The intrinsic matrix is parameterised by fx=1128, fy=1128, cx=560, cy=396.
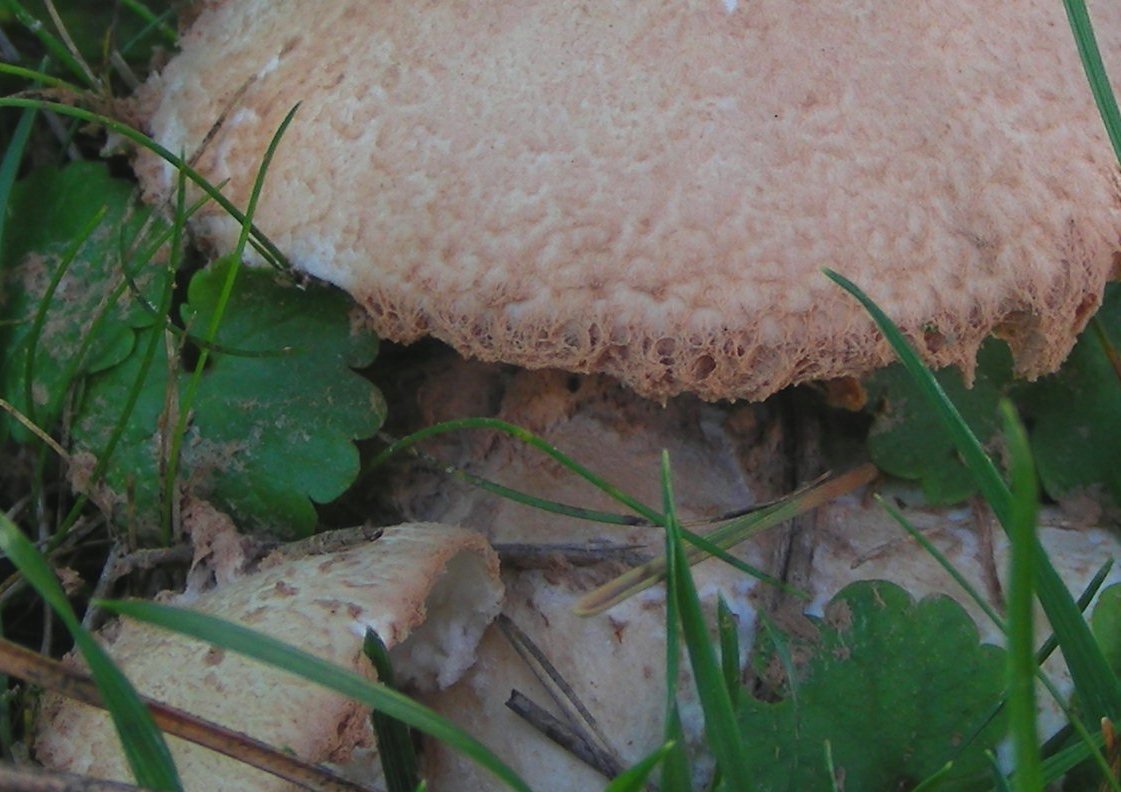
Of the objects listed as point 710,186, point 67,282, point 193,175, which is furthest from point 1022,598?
point 67,282

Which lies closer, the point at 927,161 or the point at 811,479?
the point at 927,161

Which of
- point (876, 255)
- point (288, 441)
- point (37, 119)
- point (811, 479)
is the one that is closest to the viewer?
point (876, 255)

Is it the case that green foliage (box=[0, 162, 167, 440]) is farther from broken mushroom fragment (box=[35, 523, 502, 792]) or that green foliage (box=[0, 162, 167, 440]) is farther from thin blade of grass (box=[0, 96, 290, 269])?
broken mushroom fragment (box=[35, 523, 502, 792])

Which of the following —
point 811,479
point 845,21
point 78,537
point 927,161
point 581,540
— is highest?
point 845,21

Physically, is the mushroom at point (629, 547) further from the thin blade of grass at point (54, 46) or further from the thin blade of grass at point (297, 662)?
the thin blade of grass at point (54, 46)

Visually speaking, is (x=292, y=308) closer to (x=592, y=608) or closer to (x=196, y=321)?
(x=196, y=321)

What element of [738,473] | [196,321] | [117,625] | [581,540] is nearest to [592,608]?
[581,540]

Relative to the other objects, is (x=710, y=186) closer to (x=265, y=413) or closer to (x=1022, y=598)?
(x=1022, y=598)
